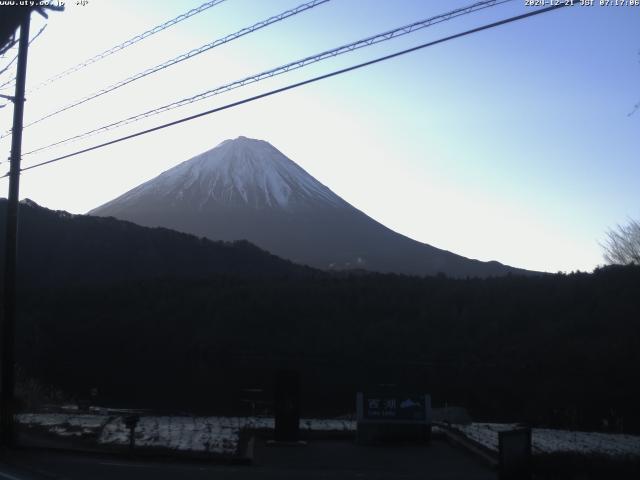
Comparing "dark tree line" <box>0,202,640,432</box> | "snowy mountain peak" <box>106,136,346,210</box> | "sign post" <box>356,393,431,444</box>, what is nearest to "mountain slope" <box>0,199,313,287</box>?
"dark tree line" <box>0,202,640,432</box>

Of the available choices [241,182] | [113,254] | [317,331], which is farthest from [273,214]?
[317,331]

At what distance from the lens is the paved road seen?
12.8 m

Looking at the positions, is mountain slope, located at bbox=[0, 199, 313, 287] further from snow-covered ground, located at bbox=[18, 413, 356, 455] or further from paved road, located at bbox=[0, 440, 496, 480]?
paved road, located at bbox=[0, 440, 496, 480]

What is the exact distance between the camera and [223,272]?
8625 centimetres

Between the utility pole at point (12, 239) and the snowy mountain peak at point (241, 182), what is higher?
the snowy mountain peak at point (241, 182)

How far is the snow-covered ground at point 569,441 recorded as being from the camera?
49.8ft

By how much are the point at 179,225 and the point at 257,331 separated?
5090 centimetres

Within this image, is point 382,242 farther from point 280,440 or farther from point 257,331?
point 280,440

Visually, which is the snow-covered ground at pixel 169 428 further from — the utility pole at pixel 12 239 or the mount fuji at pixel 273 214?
the mount fuji at pixel 273 214

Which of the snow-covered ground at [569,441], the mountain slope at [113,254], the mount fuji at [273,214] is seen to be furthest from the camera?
the mount fuji at [273,214]

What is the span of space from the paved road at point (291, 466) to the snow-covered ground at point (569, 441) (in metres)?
1.25

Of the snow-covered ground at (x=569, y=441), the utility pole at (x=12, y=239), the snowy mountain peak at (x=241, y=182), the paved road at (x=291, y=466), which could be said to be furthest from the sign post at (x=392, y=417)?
the snowy mountain peak at (x=241, y=182)

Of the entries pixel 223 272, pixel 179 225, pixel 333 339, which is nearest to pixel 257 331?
pixel 333 339

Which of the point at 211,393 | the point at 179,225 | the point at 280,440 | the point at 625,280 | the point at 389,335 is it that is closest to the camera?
the point at 280,440
